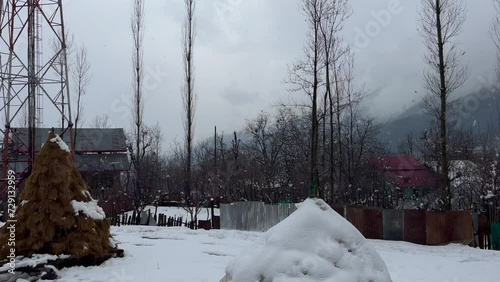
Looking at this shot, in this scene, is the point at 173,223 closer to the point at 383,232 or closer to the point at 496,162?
the point at 383,232

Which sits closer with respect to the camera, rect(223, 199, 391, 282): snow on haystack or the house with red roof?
rect(223, 199, 391, 282): snow on haystack

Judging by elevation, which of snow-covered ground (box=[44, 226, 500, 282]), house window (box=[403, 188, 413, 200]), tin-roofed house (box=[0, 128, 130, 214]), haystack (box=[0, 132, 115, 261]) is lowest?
snow-covered ground (box=[44, 226, 500, 282])

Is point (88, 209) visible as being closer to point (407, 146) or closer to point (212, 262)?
point (212, 262)

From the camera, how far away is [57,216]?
8.70 metres

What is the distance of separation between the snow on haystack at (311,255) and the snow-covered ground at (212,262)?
228 centimetres

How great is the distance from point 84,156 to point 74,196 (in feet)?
99.7

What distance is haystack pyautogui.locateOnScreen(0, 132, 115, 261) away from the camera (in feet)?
28.0

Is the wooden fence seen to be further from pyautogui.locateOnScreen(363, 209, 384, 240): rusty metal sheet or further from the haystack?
the haystack

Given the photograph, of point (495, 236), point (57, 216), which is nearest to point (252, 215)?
point (495, 236)

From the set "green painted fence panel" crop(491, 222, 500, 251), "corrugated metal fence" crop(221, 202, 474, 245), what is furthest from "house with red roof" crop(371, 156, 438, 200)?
"green painted fence panel" crop(491, 222, 500, 251)

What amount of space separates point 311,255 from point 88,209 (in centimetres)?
722

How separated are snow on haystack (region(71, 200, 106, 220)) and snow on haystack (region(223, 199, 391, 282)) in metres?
6.62

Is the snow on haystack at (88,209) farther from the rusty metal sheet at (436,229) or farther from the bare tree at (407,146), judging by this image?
the bare tree at (407,146)

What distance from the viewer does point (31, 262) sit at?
795 centimetres
